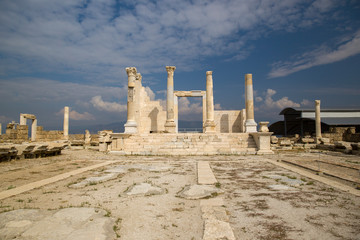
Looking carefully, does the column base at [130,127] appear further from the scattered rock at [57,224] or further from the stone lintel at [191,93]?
the scattered rock at [57,224]

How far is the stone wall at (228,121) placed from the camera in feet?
94.5

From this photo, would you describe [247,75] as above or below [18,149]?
above

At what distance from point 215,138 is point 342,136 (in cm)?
1967

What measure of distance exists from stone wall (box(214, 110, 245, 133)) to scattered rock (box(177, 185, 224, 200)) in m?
24.1

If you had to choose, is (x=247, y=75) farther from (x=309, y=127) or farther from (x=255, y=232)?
(x=309, y=127)

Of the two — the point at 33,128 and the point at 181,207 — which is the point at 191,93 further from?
the point at 181,207

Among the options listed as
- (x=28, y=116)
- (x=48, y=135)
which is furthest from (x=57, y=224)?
(x=48, y=135)

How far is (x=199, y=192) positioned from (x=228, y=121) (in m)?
25.2

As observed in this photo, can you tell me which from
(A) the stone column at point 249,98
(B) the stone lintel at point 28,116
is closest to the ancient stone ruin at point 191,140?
(A) the stone column at point 249,98

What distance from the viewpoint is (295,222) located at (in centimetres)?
308

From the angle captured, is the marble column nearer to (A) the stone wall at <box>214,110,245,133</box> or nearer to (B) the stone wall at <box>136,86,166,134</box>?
(B) the stone wall at <box>136,86,166,134</box>

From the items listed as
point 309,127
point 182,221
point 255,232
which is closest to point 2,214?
point 182,221

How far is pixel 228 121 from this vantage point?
2897 centimetres

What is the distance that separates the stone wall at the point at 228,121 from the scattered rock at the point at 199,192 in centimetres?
2413
